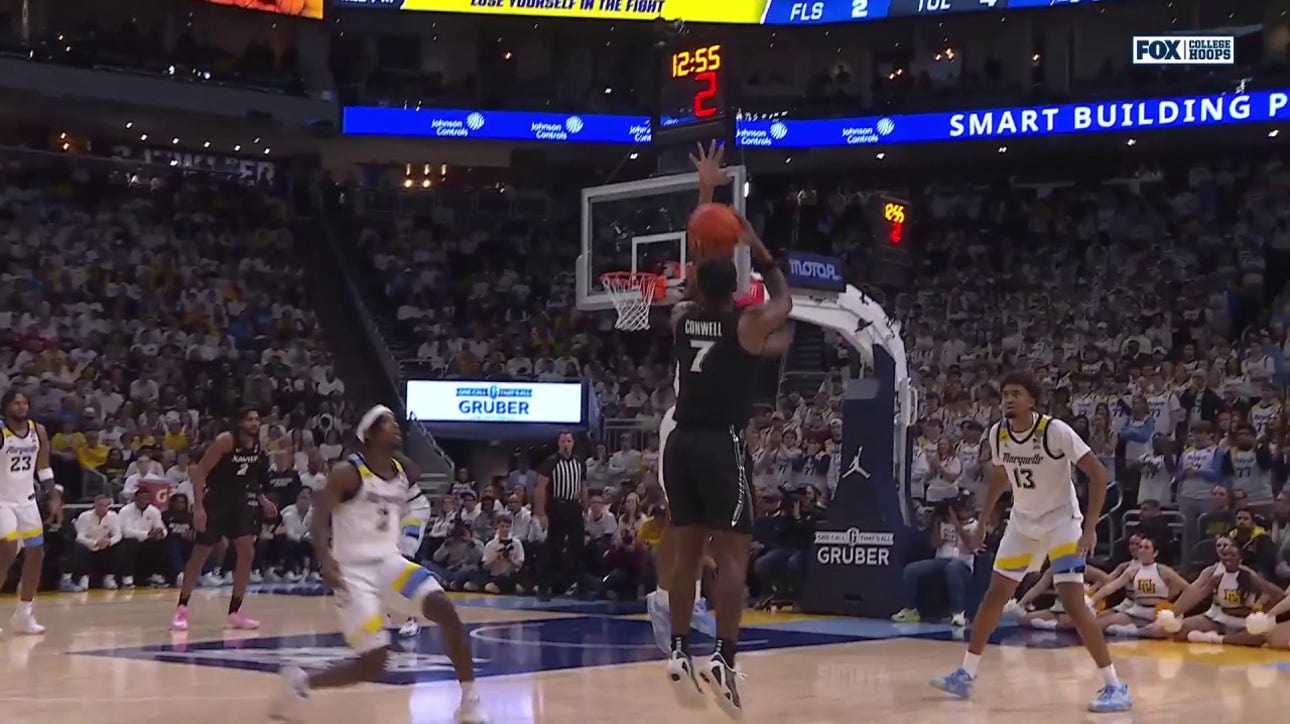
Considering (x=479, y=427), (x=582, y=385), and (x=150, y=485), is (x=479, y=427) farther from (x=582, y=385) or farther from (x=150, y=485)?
(x=150, y=485)

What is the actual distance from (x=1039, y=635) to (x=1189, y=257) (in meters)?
15.7

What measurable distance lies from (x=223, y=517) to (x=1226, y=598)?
8372mm

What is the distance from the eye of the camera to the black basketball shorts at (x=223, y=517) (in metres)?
13.1

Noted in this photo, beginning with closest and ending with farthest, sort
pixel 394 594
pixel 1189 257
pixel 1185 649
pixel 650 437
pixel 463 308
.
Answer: pixel 394 594
pixel 1185 649
pixel 650 437
pixel 1189 257
pixel 463 308

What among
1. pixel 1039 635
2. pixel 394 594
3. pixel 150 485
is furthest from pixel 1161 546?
pixel 150 485

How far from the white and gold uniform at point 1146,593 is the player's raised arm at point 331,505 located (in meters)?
8.33

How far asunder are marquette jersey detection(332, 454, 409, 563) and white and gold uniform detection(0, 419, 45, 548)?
6.18 metres

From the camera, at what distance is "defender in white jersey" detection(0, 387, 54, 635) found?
12742 mm

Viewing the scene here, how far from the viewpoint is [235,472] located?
13.0 meters

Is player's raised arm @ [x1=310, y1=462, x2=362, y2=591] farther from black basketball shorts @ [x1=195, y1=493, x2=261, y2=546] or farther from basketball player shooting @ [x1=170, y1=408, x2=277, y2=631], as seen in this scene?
black basketball shorts @ [x1=195, y1=493, x2=261, y2=546]

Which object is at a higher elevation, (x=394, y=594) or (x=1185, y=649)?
(x=394, y=594)

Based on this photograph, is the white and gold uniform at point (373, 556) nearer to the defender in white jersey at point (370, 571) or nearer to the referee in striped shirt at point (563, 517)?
the defender in white jersey at point (370, 571)

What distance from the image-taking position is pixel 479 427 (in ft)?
83.3

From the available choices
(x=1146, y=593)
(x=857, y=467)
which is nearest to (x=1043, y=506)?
(x=1146, y=593)
